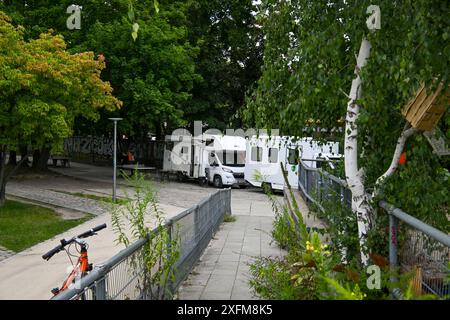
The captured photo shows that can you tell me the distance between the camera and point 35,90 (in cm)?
1683

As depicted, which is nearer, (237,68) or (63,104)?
(63,104)

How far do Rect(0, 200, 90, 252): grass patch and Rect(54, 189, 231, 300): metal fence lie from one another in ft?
16.7

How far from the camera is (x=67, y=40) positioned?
2773 cm

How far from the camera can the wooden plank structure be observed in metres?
4.37

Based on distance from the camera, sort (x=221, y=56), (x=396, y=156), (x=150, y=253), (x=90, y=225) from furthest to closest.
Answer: (x=221, y=56)
(x=90, y=225)
(x=150, y=253)
(x=396, y=156)

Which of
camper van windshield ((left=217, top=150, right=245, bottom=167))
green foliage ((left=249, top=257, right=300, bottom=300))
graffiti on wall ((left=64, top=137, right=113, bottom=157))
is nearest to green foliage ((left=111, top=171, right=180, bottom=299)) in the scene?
green foliage ((left=249, top=257, right=300, bottom=300))

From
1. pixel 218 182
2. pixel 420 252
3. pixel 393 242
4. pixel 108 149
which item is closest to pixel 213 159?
pixel 218 182

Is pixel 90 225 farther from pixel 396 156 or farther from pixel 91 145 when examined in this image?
pixel 91 145

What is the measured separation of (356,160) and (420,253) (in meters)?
1.46

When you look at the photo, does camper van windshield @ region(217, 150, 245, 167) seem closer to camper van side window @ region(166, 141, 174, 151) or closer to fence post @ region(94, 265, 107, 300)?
camper van side window @ region(166, 141, 174, 151)

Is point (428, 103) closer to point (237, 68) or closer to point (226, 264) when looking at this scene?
point (226, 264)

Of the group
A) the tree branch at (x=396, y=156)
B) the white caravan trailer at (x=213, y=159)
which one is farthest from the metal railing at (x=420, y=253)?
the white caravan trailer at (x=213, y=159)

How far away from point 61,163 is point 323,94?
35128 mm
